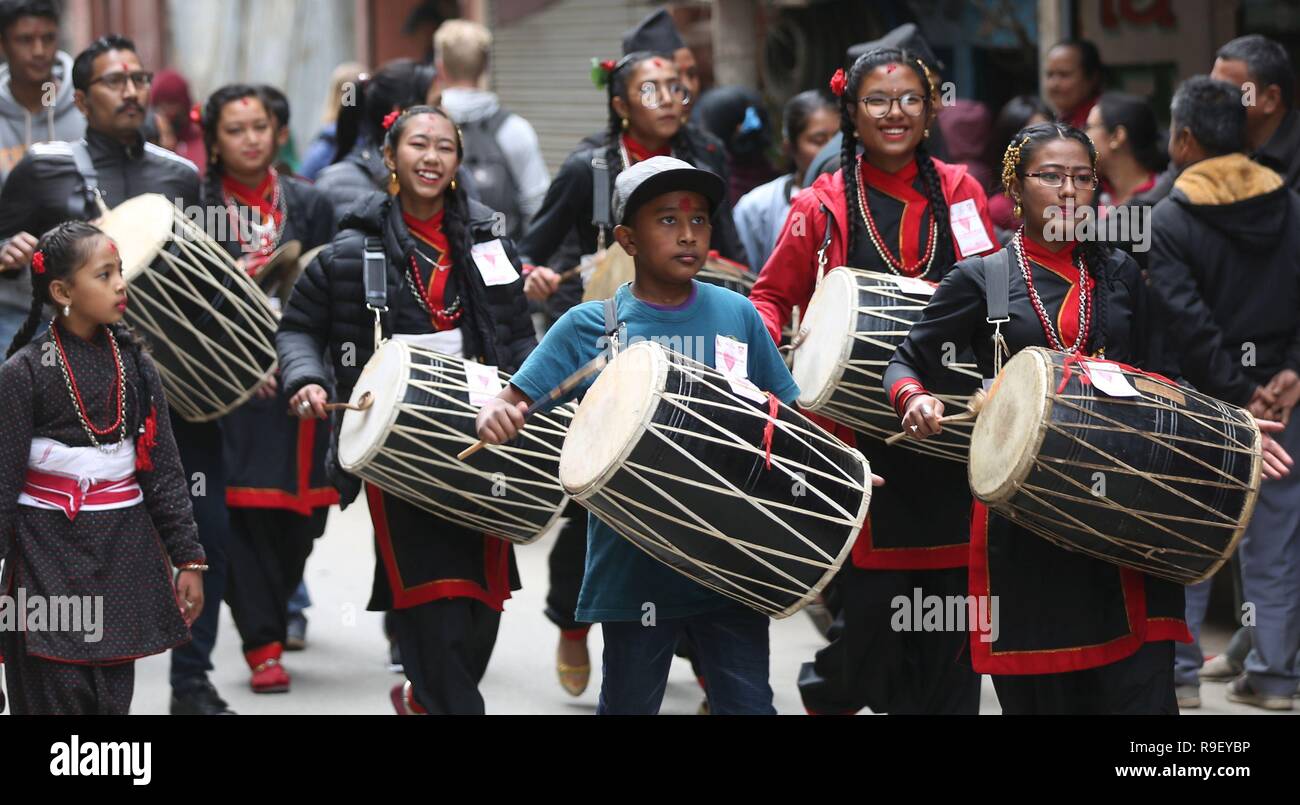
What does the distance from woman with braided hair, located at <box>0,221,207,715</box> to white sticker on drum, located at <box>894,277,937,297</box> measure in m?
2.02

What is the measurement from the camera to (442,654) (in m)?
5.18

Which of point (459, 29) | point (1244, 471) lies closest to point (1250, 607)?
point (1244, 471)

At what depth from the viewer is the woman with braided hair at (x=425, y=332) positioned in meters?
5.17

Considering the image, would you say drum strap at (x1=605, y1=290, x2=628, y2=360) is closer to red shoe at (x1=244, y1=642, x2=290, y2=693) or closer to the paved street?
the paved street

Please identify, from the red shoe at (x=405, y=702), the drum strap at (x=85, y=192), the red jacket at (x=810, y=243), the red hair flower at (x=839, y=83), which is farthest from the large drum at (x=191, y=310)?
the red hair flower at (x=839, y=83)

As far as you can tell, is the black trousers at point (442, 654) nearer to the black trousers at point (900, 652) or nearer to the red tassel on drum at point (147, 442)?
the red tassel on drum at point (147, 442)

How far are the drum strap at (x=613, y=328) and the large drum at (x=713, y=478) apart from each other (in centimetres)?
22

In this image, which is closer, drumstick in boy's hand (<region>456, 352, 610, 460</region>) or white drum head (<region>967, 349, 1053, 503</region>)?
white drum head (<region>967, 349, 1053, 503</region>)

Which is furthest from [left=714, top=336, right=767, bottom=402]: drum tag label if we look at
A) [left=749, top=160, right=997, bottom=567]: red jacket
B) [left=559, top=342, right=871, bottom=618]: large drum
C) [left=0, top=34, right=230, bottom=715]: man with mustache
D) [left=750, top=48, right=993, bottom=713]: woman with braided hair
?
[left=0, top=34, right=230, bottom=715]: man with mustache

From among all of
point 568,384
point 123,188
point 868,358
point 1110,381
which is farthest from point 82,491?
point 1110,381

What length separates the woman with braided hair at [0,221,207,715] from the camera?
4.88 metres

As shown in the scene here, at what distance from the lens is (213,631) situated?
6.34 metres

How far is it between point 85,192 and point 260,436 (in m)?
1.12

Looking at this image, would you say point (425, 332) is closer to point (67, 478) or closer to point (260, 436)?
point (67, 478)
